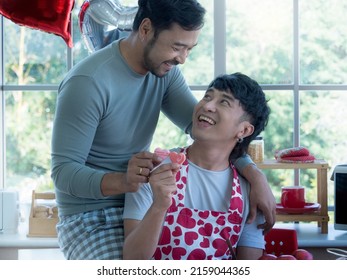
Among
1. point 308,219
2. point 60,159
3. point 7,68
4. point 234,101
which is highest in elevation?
point 7,68

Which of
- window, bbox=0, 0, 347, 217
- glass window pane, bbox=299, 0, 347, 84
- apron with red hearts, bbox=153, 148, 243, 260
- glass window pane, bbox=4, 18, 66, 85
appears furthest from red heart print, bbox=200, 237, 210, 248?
glass window pane, bbox=4, 18, 66, 85

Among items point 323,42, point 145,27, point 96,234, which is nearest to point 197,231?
point 96,234

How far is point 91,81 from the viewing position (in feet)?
7.36

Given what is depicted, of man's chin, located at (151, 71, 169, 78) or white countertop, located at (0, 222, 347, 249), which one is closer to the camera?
man's chin, located at (151, 71, 169, 78)

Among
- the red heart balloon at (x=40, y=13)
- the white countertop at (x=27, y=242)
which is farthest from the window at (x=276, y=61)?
the red heart balloon at (x=40, y=13)

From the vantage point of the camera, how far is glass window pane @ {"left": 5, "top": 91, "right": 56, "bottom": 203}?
4.20 m

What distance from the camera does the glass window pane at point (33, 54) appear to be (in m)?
4.18

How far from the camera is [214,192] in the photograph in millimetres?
2328

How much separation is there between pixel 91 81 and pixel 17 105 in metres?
2.05

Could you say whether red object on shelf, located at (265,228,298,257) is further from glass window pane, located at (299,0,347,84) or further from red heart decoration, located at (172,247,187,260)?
glass window pane, located at (299,0,347,84)

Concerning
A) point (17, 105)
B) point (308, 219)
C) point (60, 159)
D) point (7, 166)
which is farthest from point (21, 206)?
point (60, 159)

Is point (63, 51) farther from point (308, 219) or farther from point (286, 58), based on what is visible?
point (308, 219)

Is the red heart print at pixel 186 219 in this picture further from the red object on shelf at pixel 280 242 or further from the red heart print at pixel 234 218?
the red object on shelf at pixel 280 242

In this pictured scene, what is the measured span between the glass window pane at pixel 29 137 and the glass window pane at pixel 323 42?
1.27m
